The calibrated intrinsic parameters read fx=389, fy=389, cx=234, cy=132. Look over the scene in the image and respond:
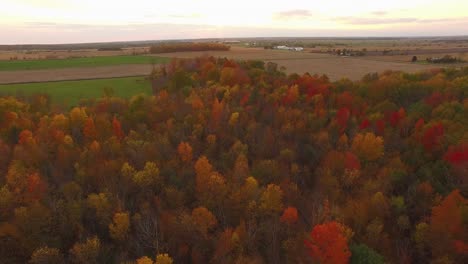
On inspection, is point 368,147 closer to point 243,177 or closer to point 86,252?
point 243,177

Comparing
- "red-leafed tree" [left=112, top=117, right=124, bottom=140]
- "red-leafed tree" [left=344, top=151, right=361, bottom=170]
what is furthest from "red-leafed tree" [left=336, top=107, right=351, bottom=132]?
"red-leafed tree" [left=112, top=117, right=124, bottom=140]

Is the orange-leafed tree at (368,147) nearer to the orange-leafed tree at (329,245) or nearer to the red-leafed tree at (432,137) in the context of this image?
the red-leafed tree at (432,137)

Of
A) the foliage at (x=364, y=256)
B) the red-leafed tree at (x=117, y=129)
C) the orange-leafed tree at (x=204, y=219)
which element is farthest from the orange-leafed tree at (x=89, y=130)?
the foliage at (x=364, y=256)

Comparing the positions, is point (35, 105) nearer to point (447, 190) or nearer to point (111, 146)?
point (111, 146)

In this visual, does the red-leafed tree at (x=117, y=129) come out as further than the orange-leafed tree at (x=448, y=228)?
Yes

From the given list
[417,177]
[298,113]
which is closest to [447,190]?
[417,177]

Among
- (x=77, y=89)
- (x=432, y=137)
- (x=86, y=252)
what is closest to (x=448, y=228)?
(x=432, y=137)
